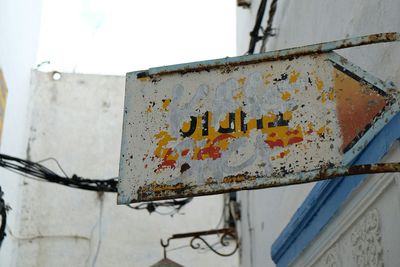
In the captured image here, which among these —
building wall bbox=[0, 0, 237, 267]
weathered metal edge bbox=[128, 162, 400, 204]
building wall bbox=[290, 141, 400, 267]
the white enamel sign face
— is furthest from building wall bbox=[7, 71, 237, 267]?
weathered metal edge bbox=[128, 162, 400, 204]

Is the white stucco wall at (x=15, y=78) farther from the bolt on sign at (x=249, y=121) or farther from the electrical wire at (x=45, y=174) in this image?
the bolt on sign at (x=249, y=121)

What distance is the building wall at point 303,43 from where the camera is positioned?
297 cm

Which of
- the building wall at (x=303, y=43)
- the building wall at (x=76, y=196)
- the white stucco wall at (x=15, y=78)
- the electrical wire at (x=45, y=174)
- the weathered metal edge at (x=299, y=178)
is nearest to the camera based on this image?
the weathered metal edge at (x=299, y=178)

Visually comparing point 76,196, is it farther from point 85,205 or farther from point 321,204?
point 321,204

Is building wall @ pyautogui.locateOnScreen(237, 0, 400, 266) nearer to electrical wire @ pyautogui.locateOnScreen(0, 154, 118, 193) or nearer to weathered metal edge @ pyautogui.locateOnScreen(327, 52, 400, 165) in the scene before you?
weathered metal edge @ pyautogui.locateOnScreen(327, 52, 400, 165)

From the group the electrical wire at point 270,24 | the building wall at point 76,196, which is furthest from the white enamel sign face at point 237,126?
the building wall at point 76,196

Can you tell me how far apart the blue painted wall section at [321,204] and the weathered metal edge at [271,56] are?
0.41 metres

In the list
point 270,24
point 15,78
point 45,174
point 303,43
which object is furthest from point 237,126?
point 15,78

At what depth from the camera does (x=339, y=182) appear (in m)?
3.32

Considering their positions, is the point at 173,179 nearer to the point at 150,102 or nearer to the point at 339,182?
the point at 150,102

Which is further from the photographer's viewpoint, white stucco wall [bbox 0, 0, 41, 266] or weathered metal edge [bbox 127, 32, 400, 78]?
white stucco wall [bbox 0, 0, 41, 266]

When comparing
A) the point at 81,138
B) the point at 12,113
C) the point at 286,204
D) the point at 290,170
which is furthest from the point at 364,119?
the point at 81,138

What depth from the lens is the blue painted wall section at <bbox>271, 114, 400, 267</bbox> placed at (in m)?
2.75

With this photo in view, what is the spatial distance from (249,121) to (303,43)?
8.17 feet
